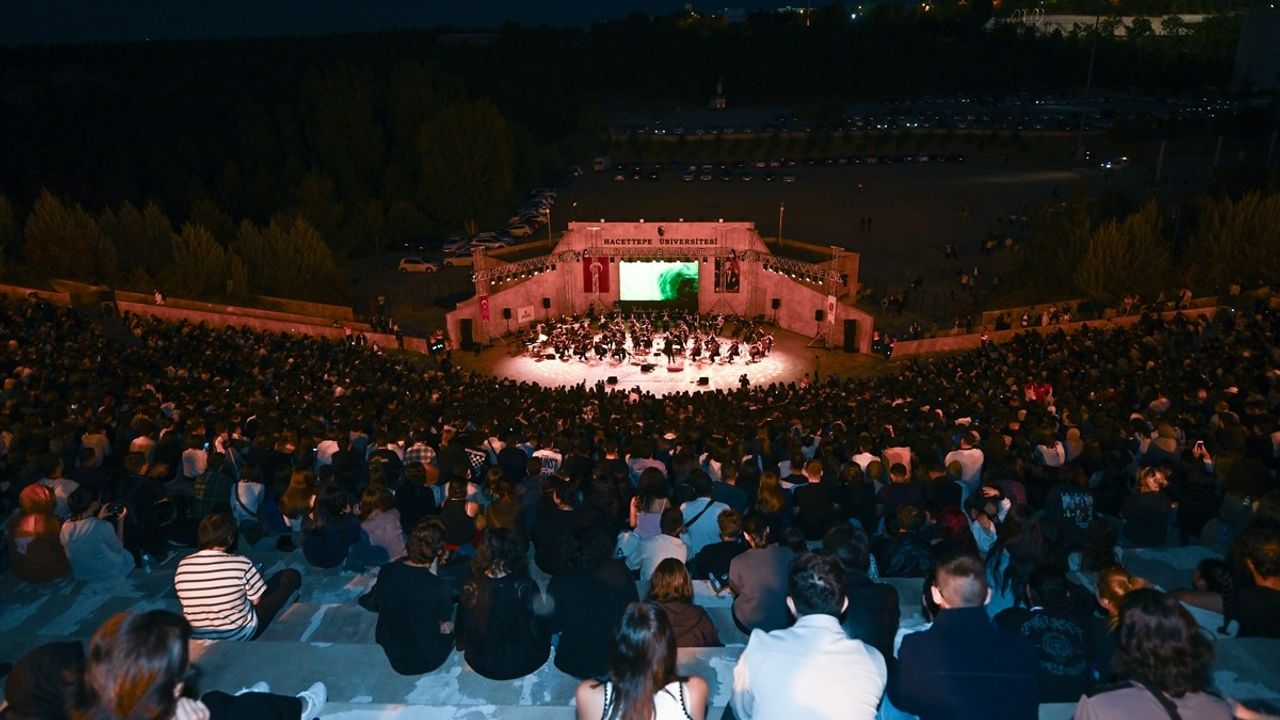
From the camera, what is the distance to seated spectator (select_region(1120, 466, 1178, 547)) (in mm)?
8156

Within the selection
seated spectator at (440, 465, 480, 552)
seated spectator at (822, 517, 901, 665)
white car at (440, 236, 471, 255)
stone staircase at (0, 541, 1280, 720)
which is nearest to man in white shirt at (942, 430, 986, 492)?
stone staircase at (0, 541, 1280, 720)

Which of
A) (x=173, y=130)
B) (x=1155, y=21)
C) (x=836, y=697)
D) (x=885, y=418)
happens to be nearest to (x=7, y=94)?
(x=173, y=130)

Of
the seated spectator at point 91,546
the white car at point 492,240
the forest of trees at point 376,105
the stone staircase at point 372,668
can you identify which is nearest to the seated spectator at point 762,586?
the stone staircase at point 372,668

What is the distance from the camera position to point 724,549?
6684 millimetres

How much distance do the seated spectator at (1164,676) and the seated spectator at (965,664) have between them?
391 millimetres

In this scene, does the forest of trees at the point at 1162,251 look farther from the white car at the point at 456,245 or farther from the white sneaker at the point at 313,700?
the white sneaker at the point at 313,700

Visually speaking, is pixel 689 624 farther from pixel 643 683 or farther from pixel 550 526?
pixel 550 526

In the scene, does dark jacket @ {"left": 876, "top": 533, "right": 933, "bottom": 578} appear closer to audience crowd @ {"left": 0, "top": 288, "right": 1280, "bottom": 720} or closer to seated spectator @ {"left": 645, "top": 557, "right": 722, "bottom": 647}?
audience crowd @ {"left": 0, "top": 288, "right": 1280, "bottom": 720}

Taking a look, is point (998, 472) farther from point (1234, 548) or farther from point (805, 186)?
point (805, 186)

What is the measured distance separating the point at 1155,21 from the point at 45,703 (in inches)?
5772

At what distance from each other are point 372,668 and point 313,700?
75cm

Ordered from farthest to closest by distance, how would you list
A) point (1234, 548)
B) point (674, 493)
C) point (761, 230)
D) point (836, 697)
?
point (761, 230) → point (674, 493) → point (1234, 548) → point (836, 697)

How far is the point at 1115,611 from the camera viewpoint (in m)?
4.88

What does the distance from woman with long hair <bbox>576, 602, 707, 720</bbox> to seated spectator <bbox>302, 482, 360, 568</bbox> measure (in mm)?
4394
